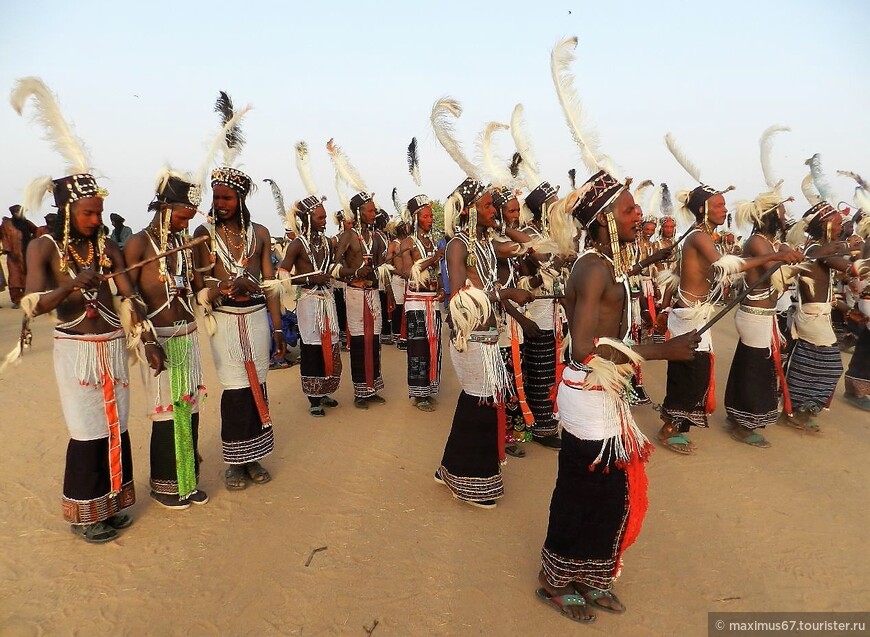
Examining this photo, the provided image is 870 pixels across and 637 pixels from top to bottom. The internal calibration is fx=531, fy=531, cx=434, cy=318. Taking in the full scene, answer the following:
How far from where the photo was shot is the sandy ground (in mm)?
2938

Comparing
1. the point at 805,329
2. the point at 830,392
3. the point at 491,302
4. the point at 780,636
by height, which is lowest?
Result: the point at 780,636

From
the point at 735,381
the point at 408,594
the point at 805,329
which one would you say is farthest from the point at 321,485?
the point at 805,329

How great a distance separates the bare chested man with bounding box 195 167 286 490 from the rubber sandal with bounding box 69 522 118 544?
3.02ft

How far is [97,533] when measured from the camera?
3.62 meters

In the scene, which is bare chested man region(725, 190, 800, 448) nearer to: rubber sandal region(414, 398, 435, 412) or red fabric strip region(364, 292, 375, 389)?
rubber sandal region(414, 398, 435, 412)

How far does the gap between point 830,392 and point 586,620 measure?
184 inches

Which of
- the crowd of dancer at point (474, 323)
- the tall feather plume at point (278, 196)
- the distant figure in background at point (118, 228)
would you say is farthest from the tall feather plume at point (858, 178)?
the distant figure in background at point (118, 228)

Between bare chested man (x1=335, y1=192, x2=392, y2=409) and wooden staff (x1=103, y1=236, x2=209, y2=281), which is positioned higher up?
wooden staff (x1=103, y1=236, x2=209, y2=281)

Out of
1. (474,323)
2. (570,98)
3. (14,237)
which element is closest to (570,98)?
(570,98)

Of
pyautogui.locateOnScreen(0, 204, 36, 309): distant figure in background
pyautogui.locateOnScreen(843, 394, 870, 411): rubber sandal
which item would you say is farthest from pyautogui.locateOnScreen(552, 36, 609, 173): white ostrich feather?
pyautogui.locateOnScreen(0, 204, 36, 309): distant figure in background

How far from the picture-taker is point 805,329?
5.88m

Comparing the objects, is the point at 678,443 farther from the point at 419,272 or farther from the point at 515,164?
the point at 515,164

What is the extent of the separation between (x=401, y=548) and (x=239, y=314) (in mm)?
2193

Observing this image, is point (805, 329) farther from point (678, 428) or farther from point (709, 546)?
point (709, 546)
